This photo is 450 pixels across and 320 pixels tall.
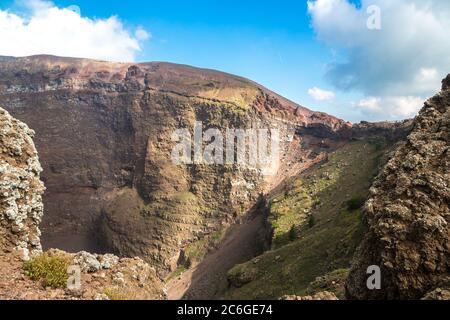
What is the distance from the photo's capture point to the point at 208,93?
90688mm

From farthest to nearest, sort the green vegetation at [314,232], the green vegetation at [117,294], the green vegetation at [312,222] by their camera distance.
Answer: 1. the green vegetation at [312,222]
2. the green vegetation at [314,232]
3. the green vegetation at [117,294]

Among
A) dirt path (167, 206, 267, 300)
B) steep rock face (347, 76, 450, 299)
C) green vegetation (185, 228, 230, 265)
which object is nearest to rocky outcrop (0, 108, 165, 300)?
steep rock face (347, 76, 450, 299)

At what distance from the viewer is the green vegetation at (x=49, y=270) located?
392 inches

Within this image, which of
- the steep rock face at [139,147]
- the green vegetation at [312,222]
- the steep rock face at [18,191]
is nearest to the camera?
the steep rock face at [18,191]

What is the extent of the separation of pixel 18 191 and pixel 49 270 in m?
4.32

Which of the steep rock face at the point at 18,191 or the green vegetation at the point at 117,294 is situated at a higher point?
the steep rock face at the point at 18,191

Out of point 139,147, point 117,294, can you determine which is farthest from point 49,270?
point 139,147

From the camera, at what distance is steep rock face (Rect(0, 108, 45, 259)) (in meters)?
12.5

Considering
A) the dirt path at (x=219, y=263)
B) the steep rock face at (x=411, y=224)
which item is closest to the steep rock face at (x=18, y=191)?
the steep rock face at (x=411, y=224)

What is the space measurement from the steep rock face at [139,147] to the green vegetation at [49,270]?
6455 cm

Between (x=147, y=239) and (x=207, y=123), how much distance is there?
100ft

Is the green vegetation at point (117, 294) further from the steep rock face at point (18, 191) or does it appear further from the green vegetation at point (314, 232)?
the green vegetation at point (314, 232)

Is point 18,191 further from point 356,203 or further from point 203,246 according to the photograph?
point 203,246

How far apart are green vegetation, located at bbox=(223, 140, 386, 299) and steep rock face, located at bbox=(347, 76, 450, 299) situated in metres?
7.26
